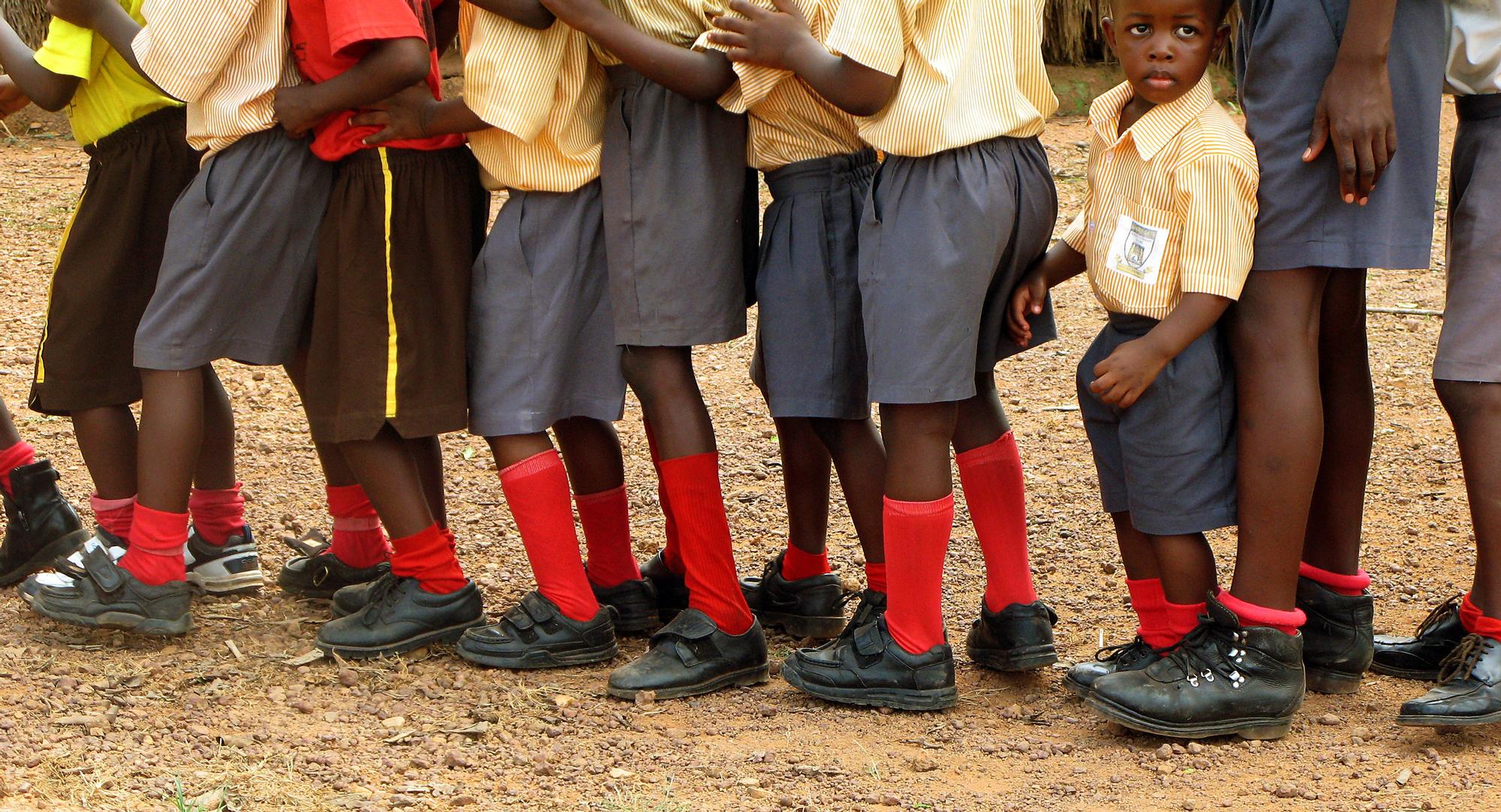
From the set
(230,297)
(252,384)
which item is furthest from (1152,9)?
(252,384)

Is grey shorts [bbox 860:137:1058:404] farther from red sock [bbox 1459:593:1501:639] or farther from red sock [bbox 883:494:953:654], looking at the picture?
red sock [bbox 1459:593:1501:639]

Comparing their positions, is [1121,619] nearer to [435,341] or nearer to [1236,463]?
[1236,463]

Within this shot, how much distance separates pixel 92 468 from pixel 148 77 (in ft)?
3.38

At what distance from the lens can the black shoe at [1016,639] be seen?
3115 millimetres

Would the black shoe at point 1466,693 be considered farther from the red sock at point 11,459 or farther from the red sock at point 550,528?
the red sock at point 11,459

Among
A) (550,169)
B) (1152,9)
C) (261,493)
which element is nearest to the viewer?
(1152,9)

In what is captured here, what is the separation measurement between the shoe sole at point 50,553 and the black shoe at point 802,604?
175 cm

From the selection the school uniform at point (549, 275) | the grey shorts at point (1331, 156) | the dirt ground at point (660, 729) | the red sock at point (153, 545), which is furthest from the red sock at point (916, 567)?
the red sock at point (153, 545)

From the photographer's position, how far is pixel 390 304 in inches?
126

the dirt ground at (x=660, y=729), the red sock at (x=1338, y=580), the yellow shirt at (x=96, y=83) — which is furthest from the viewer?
the yellow shirt at (x=96, y=83)

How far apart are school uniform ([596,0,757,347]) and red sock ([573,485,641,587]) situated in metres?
0.55

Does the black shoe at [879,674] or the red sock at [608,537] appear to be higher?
the red sock at [608,537]

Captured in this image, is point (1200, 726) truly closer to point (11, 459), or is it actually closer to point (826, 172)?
point (826, 172)

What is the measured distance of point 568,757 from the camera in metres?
2.76
